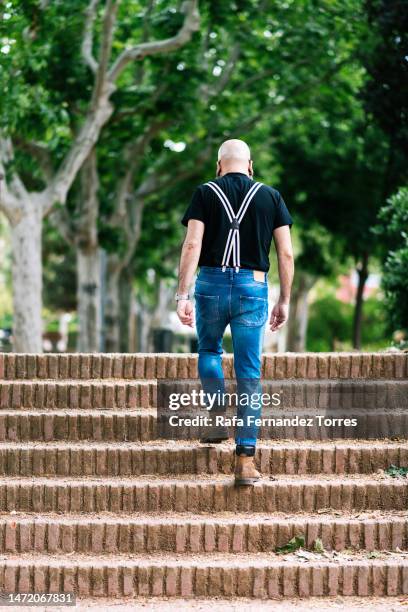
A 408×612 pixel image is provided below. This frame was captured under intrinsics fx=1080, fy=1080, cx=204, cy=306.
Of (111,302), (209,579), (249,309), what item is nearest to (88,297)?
(111,302)

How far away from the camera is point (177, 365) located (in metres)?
7.82

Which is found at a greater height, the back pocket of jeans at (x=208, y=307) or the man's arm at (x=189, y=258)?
the man's arm at (x=189, y=258)

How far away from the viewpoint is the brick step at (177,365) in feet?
25.2

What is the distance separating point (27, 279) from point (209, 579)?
9.12m

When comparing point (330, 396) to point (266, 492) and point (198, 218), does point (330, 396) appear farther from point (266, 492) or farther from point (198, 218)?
point (198, 218)

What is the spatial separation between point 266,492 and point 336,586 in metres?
0.83

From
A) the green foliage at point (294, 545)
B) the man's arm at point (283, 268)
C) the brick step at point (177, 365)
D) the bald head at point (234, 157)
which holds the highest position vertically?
the bald head at point (234, 157)

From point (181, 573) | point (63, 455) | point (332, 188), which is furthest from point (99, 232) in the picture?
point (181, 573)

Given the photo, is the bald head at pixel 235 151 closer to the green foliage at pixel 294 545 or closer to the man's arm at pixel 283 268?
the man's arm at pixel 283 268

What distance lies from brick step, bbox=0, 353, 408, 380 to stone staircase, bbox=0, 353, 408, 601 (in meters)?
0.27

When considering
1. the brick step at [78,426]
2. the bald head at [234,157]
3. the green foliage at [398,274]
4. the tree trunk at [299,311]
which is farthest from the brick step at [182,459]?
the tree trunk at [299,311]

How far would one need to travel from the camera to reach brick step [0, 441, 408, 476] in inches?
264

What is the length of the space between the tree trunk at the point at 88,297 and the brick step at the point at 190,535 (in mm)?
11829

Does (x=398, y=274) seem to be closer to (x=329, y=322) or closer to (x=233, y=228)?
(x=233, y=228)
